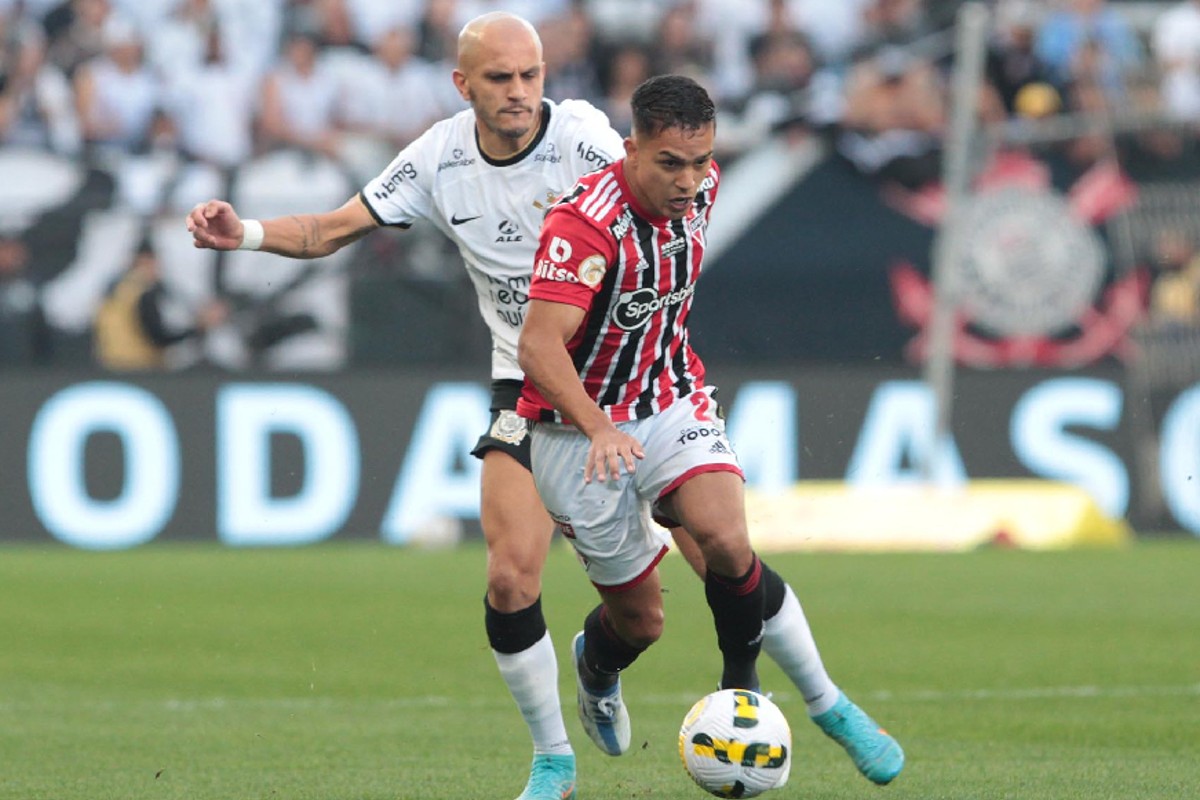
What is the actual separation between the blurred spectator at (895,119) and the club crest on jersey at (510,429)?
997 cm

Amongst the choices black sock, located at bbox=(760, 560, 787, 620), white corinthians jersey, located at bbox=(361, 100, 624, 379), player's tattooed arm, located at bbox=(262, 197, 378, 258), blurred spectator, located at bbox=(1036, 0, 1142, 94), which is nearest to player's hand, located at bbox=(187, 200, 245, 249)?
player's tattooed arm, located at bbox=(262, 197, 378, 258)

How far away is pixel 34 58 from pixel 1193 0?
9.80 meters

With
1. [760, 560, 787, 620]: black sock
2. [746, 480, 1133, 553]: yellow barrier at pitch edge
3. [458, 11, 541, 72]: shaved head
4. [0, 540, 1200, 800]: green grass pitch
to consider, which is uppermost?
[458, 11, 541, 72]: shaved head

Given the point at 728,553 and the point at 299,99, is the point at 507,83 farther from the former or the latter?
the point at 299,99

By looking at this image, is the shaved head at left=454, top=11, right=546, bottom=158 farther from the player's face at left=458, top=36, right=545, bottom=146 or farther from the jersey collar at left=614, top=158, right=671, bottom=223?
the jersey collar at left=614, top=158, right=671, bottom=223

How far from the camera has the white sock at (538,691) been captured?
6.28 m

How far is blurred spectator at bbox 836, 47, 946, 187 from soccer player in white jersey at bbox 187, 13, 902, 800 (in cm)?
967

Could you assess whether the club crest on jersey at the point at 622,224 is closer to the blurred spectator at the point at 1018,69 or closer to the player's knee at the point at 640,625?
the player's knee at the point at 640,625

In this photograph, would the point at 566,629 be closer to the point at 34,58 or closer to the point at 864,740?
the point at 864,740

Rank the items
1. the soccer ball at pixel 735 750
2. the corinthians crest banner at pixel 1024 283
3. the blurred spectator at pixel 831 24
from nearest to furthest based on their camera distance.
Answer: the soccer ball at pixel 735 750 → the corinthians crest banner at pixel 1024 283 → the blurred spectator at pixel 831 24

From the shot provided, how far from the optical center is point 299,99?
16.4 m

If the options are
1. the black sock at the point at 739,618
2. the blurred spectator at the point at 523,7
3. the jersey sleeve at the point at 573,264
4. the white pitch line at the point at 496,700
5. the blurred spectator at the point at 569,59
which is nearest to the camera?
the jersey sleeve at the point at 573,264

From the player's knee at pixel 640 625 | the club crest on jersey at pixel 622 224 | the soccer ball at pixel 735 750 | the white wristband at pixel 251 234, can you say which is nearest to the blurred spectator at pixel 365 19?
the white wristband at pixel 251 234

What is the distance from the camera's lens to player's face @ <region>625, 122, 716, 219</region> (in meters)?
5.77
